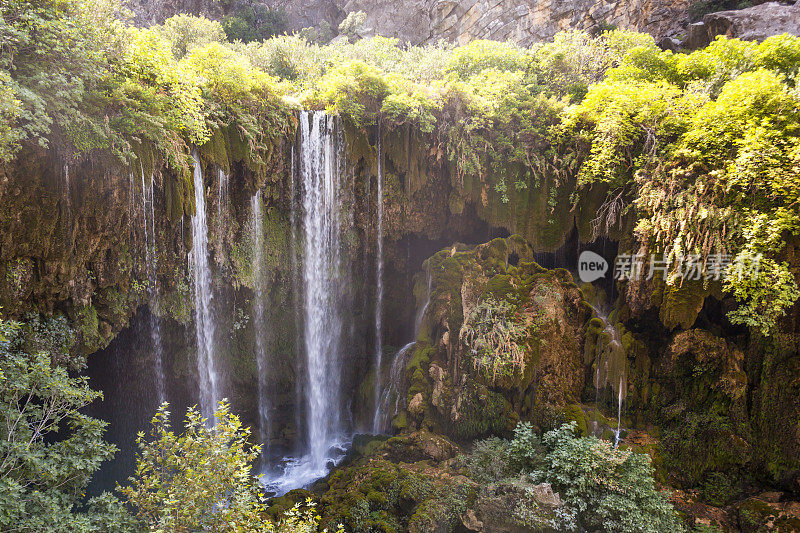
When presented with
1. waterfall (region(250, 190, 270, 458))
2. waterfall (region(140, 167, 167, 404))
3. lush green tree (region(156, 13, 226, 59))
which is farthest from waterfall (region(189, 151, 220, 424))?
lush green tree (region(156, 13, 226, 59))

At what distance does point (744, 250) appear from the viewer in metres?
7.96

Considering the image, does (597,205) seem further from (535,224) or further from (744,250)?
(744,250)

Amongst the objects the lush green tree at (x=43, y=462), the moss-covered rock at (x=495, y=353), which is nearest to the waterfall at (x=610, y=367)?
the moss-covered rock at (x=495, y=353)

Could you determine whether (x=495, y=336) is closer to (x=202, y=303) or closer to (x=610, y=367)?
(x=610, y=367)

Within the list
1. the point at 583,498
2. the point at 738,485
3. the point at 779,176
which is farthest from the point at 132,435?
the point at 779,176

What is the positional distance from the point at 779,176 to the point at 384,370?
34.8 feet

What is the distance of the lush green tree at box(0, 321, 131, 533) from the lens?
4473 mm

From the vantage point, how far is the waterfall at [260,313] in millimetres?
11508

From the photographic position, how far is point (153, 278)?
961 centimetres

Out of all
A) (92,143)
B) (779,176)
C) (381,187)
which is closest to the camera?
(92,143)

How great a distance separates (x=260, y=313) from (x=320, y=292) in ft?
6.20

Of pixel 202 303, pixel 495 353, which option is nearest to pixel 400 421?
pixel 495 353

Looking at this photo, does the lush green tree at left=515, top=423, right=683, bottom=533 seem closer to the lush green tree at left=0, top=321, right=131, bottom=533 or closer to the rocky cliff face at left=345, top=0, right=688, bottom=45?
the lush green tree at left=0, top=321, right=131, bottom=533

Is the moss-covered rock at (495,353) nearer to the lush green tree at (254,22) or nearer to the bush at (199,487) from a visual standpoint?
the bush at (199,487)
